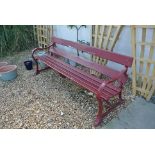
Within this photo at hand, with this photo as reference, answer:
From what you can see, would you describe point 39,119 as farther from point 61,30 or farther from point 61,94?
point 61,30

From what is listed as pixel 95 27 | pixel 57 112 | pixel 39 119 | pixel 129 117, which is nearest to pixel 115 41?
pixel 95 27

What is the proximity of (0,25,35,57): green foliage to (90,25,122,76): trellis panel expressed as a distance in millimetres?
2514

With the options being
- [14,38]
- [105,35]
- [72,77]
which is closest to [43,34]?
[14,38]

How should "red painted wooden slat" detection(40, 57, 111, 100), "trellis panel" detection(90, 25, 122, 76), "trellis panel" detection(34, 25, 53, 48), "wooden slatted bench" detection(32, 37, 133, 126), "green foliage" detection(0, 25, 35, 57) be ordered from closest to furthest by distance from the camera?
"wooden slatted bench" detection(32, 37, 133, 126), "red painted wooden slat" detection(40, 57, 111, 100), "trellis panel" detection(90, 25, 122, 76), "trellis panel" detection(34, 25, 53, 48), "green foliage" detection(0, 25, 35, 57)

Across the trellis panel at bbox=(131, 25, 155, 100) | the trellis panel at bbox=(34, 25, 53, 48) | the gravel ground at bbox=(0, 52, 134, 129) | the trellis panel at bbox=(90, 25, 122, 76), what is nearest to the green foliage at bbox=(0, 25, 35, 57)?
the trellis panel at bbox=(34, 25, 53, 48)

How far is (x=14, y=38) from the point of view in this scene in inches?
222

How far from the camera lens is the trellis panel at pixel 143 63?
3003mm

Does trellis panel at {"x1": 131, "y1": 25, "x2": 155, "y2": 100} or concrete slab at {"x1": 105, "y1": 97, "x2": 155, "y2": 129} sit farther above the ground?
trellis panel at {"x1": 131, "y1": 25, "x2": 155, "y2": 100}

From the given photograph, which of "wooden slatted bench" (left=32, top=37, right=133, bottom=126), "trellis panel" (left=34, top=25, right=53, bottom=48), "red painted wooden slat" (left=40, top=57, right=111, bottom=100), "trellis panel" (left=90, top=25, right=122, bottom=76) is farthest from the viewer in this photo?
"trellis panel" (left=34, top=25, right=53, bottom=48)

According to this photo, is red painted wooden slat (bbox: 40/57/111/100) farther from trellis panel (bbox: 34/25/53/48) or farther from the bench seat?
trellis panel (bbox: 34/25/53/48)

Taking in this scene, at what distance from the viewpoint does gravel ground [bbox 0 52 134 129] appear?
9.97 feet

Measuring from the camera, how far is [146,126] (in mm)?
2814

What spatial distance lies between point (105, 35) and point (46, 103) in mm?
1549

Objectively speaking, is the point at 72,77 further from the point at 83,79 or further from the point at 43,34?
the point at 43,34
